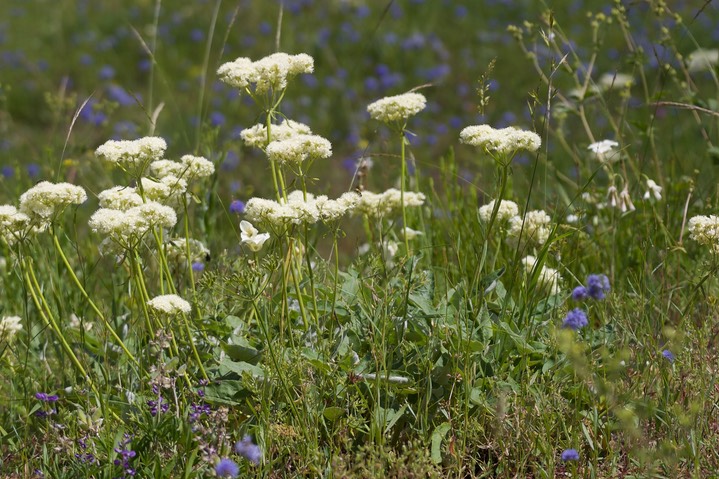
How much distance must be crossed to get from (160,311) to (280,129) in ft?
2.04

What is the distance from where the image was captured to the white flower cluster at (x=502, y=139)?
2137 millimetres

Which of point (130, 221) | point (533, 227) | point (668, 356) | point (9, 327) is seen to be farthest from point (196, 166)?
point (668, 356)

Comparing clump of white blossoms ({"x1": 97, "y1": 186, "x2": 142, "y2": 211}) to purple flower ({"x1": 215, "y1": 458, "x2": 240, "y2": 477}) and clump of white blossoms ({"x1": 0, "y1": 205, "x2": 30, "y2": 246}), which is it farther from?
purple flower ({"x1": 215, "y1": 458, "x2": 240, "y2": 477})

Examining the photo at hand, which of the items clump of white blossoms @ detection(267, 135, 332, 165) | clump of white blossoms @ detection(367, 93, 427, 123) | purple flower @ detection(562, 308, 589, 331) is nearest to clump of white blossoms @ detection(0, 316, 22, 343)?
clump of white blossoms @ detection(267, 135, 332, 165)

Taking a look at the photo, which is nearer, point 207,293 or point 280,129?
point 280,129

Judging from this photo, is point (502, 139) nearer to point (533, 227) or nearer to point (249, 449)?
point (533, 227)

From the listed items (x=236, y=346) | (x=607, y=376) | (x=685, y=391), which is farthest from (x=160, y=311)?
(x=685, y=391)

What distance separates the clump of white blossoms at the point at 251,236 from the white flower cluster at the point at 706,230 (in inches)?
41.1

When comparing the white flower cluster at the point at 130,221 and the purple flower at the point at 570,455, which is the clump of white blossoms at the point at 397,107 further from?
the purple flower at the point at 570,455

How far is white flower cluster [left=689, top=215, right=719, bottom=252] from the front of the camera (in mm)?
2230

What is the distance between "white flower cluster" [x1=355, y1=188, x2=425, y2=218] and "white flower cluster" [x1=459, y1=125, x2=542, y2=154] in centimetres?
43

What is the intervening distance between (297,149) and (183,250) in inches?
24.3

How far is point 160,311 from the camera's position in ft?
6.78

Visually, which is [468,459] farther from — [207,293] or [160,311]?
[207,293]
